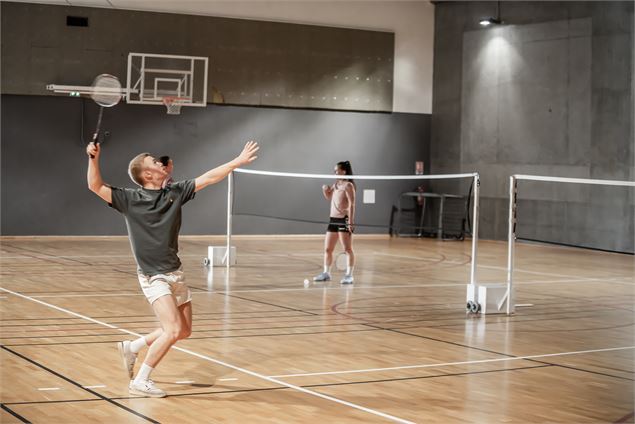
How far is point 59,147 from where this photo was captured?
931 inches

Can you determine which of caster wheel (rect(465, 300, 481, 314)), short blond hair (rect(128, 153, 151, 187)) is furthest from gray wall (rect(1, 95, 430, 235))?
short blond hair (rect(128, 153, 151, 187))

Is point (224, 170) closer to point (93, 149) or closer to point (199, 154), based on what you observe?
point (93, 149)

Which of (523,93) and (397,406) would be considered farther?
(523,93)

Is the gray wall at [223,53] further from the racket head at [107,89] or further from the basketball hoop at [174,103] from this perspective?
the racket head at [107,89]

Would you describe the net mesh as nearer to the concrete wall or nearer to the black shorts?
the concrete wall

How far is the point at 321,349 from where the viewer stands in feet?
30.6

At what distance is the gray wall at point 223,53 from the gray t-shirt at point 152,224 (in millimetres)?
16910

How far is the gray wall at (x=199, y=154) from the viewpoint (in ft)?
76.7

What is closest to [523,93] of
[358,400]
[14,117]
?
[14,117]

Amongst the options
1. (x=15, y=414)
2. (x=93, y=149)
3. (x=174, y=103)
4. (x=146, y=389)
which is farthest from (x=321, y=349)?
(x=174, y=103)

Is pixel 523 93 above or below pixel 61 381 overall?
above

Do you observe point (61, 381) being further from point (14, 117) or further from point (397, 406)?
point (14, 117)

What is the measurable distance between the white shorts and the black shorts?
794 cm

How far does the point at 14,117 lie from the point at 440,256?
11014mm
